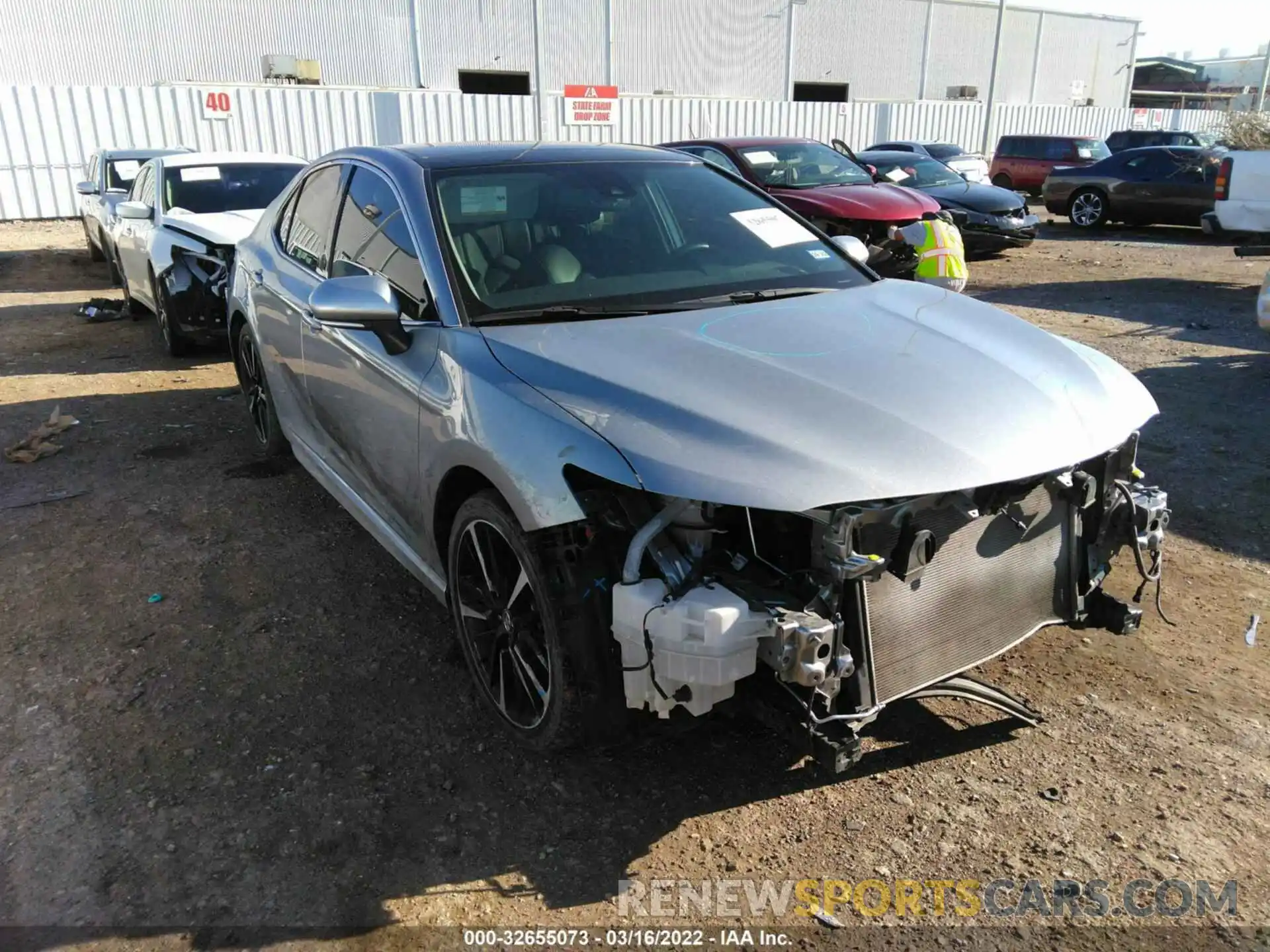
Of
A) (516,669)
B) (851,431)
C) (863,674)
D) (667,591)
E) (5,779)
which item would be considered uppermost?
(851,431)

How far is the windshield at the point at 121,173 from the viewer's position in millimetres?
11283

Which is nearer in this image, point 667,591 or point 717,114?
point 667,591

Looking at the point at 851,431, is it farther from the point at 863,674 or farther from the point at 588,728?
the point at 588,728

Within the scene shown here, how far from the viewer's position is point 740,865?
2.57 m

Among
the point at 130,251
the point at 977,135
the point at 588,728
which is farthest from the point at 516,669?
the point at 977,135

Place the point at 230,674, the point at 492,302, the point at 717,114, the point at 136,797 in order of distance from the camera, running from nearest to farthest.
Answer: the point at 136,797, the point at 492,302, the point at 230,674, the point at 717,114

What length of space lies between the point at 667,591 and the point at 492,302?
128cm

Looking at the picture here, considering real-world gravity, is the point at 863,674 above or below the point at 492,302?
below

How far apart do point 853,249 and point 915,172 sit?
11.6 metres

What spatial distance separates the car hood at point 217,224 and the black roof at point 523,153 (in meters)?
4.08

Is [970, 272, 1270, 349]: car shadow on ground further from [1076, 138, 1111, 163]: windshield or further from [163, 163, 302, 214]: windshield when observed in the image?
[1076, 138, 1111, 163]: windshield

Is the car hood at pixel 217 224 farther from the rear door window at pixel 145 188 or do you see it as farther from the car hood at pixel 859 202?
the car hood at pixel 859 202

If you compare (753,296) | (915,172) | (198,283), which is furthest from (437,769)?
(915,172)

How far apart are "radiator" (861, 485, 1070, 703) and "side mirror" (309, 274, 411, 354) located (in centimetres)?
170
